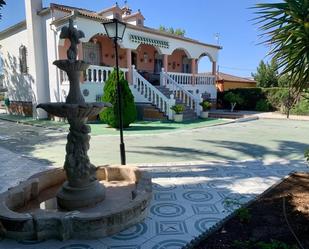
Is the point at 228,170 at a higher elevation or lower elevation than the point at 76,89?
lower

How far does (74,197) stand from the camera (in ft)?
14.4

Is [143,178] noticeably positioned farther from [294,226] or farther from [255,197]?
[294,226]

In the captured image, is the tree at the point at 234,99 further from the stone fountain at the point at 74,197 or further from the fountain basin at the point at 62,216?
the fountain basin at the point at 62,216

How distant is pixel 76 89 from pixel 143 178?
6.10 feet

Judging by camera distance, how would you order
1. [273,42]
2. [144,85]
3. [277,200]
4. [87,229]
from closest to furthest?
[87,229] < [273,42] < [277,200] < [144,85]

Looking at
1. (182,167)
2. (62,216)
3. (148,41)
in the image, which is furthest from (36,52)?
(62,216)

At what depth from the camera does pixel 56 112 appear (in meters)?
4.00

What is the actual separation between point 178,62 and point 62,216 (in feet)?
77.4

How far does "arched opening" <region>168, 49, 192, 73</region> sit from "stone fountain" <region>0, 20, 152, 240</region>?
20.7 m

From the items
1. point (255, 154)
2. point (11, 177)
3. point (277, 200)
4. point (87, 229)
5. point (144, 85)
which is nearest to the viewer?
point (87, 229)

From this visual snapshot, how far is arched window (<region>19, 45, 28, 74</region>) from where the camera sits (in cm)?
1950

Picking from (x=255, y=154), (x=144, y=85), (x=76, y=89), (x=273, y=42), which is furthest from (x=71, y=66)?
(x=144, y=85)

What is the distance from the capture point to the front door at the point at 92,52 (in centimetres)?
1877

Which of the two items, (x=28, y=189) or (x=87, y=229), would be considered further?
(x=28, y=189)
